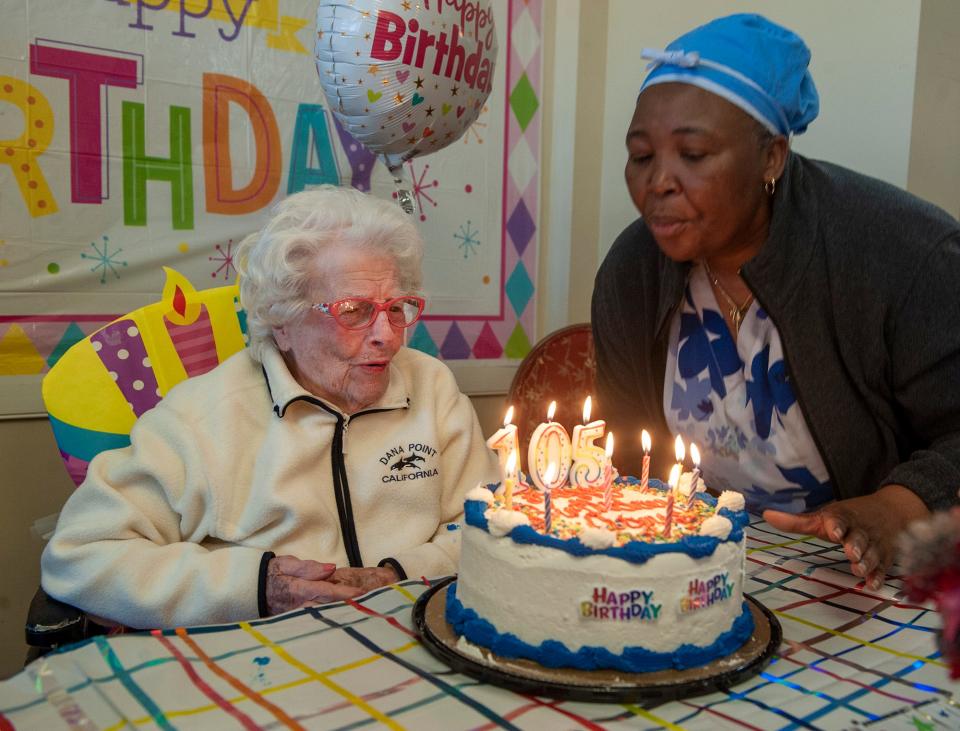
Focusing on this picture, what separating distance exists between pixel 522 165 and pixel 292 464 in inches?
91.1

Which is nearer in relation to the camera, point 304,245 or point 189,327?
point 304,245

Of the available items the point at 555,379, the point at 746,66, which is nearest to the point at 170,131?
the point at 555,379

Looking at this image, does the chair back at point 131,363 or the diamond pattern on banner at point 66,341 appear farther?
the diamond pattern on banner at point 66,341

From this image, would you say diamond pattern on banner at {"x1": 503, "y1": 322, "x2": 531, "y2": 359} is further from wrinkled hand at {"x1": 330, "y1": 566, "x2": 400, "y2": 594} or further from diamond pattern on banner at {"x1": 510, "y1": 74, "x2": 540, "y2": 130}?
wrinkled hand at {"x1": 330, "y1": 566, "x2": 400, "y2": 594}

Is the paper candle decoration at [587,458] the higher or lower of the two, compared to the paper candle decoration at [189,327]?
lower

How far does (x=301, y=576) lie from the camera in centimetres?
147

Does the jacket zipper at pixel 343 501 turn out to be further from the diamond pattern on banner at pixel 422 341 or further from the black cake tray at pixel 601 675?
the diamond pattern on banner at pixel 422 341

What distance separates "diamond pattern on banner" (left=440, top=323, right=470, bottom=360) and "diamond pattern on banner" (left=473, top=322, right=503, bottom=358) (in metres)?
0.05

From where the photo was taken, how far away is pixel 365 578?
→ 1518 millimetres

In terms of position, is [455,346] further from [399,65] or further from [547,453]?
[547,453]

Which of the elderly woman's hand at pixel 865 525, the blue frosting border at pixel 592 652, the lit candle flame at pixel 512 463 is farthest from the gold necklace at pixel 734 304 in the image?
the blue frosting border at pixel 592 652

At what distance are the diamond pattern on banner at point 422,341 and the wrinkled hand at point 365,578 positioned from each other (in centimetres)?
178

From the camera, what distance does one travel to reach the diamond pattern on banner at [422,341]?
10.8ft

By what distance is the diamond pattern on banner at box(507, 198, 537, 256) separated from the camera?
141 inches
